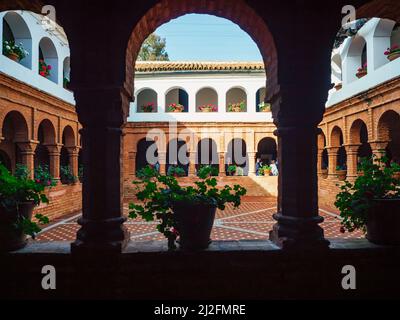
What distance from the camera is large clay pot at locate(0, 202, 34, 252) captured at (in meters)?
2.78

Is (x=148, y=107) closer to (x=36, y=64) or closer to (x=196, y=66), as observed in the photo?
(x=196, y=66)

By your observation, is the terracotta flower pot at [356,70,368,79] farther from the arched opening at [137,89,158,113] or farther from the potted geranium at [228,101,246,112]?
the arched opening at [137,89,158,113]

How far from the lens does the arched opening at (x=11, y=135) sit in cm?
981

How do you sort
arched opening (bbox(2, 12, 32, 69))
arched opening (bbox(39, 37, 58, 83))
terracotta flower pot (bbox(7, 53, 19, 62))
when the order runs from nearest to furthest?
terracotta flower pot (bbox(7, 53, 19, 62))
arched opening (bbox(2, 12, 32, 69))
arched opening (bbox(39, 37, 58, 83))

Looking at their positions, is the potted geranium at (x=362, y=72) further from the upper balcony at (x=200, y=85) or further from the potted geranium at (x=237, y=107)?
the potted geranium at (x=237, y=107)

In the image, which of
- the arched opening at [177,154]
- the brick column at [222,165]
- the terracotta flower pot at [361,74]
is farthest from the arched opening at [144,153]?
the terracotta flower pot at [361,74]

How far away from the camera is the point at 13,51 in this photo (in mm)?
8961

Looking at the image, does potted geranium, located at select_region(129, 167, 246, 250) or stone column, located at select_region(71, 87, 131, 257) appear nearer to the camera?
potted geranium, located at select_region(129, 167, 246, 250)

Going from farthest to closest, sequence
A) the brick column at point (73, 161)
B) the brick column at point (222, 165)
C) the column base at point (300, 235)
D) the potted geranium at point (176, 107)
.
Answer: the potted geranium at point (176, 107), the brick column at point (222, 165), the brick column at point (73, 161), the column base at point (300, 235)

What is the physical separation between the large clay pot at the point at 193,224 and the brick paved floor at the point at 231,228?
465 centimetres

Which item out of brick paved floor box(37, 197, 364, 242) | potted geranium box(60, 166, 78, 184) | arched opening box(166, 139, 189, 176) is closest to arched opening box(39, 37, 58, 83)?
potted geranium box(60, 166, 78, 184)

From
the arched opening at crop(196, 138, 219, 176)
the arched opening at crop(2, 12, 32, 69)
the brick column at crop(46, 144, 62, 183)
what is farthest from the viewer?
the arched opening at crop(196, 138, 219, 176)

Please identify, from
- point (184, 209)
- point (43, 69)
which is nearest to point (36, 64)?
point (43, 69)

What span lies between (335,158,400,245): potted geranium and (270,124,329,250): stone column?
1.18 ft
